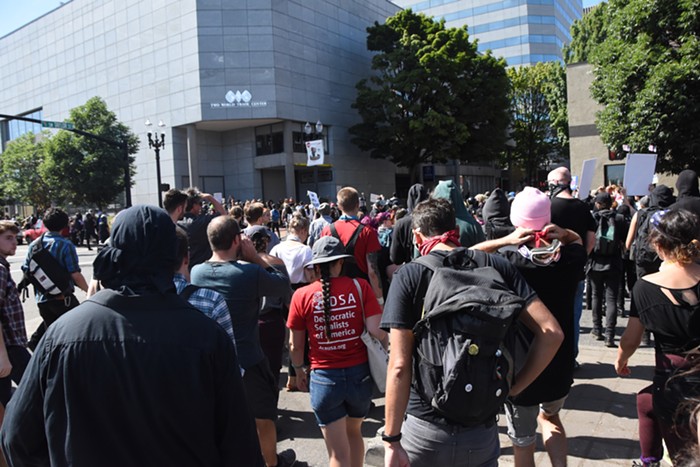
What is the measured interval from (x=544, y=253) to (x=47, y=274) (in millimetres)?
4664

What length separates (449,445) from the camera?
221 centimetres

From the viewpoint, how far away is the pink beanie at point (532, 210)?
9.65ft

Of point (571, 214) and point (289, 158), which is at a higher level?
point (289, 158)

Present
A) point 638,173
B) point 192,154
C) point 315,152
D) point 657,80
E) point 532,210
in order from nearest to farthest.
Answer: point 532,210 → point 638,173 → point 657,80 → point 315,152 → point 192,154

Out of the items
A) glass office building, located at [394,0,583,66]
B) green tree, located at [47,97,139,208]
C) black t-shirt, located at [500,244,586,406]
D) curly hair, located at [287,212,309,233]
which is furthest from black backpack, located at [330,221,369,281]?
glass office building, located at [394,0,583,66]

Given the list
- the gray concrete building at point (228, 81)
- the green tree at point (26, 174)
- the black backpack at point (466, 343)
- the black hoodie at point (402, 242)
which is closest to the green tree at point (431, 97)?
the gray concrete building at point (228, 81)

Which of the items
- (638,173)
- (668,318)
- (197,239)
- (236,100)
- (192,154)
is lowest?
(668,318)

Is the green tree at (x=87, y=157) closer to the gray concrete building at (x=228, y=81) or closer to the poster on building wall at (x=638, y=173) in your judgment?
the gray concrete building at (x=228, y=81)

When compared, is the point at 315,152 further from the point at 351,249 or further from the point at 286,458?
the point at 286,458

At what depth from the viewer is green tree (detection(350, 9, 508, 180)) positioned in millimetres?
34987

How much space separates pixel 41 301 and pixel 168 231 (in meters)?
4.16

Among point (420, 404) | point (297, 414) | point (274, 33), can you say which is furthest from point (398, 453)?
point (274, 33)

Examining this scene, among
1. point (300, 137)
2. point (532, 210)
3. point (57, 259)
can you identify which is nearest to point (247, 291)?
point (532, 210)

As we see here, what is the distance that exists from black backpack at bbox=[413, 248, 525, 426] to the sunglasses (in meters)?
0.92
